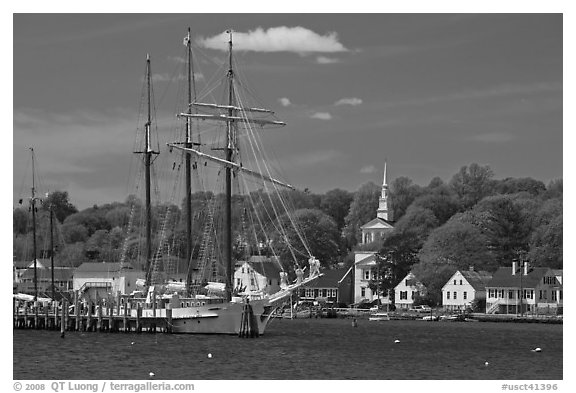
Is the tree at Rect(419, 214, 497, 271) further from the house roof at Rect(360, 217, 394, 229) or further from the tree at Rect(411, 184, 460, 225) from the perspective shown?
the house roof at Rect(360, 217, 394, 229)

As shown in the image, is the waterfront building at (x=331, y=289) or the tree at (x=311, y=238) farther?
the tree at (x=311, y=238)

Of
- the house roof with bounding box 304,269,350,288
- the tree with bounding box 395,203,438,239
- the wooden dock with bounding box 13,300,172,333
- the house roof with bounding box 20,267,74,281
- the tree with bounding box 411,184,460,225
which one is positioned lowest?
the wooden dock with bounding box 13,300,172,333

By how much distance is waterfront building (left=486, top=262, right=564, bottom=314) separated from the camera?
11838 centimetres

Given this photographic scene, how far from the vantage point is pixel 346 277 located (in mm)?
145250

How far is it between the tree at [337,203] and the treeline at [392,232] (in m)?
0.13

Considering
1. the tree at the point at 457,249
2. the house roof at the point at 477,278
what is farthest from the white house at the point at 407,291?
the house roof at the point at 477,278

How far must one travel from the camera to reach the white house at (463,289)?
121875 mm

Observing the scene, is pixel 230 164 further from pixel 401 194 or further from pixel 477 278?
pixel 401 194

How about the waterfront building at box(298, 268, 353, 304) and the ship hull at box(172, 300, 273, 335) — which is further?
the waterfront building at box(298, 268, 353, 304)

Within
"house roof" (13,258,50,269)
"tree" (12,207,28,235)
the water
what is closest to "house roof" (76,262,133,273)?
"house roof" (13,258,50,269)

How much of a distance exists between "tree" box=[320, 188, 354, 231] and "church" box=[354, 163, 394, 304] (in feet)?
82.4

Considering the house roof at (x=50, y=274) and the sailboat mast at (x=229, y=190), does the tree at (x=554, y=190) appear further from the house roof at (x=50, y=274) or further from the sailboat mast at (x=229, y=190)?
the sailboat mast at (x=229, y=190)

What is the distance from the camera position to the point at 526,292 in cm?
11900

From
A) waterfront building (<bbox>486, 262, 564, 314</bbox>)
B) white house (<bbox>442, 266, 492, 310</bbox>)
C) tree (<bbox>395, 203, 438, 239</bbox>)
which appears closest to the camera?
waterfront building (<bbox>486, 262, 564, 314</bbox>)
